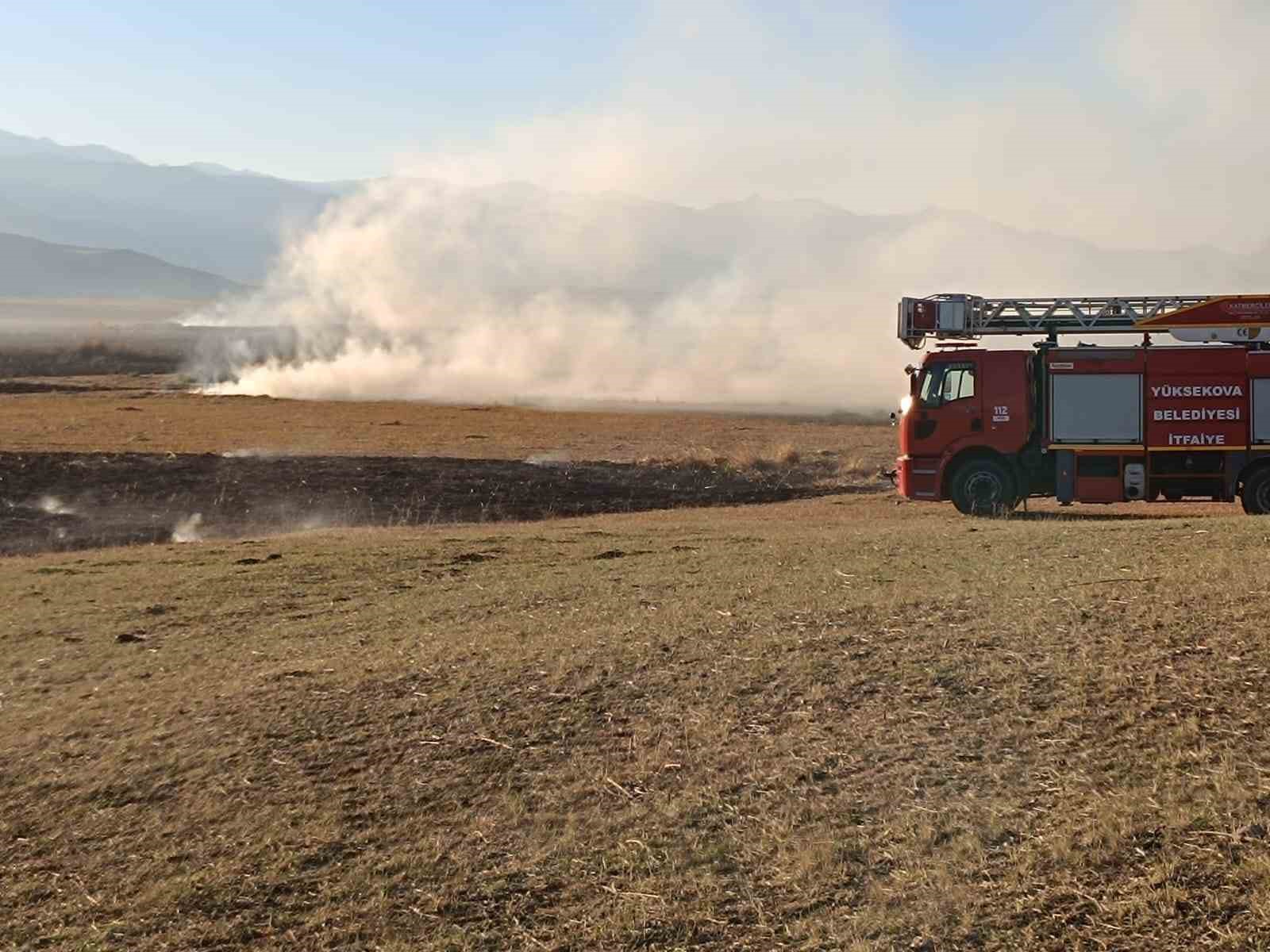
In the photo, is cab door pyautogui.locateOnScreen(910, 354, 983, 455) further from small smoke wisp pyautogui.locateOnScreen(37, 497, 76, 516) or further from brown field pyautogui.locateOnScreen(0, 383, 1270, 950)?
small smoke wisp pyautogui.locateOnScreen(37, 497, 76, 516)

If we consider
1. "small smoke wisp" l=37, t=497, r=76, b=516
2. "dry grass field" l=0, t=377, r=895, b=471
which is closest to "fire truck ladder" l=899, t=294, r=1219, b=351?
"dry grass field" l=0, t=377, r=895, b=471

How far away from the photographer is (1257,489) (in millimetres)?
22938

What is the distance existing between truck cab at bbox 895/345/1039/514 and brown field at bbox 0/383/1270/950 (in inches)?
346

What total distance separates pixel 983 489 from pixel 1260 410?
177 inches

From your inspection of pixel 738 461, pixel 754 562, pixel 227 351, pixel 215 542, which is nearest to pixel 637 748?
pixel 754 562

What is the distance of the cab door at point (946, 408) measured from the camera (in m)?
24.2

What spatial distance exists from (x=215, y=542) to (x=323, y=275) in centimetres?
7874

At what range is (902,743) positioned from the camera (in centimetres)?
834

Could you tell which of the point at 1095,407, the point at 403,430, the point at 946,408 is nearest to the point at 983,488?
the point at 946,408

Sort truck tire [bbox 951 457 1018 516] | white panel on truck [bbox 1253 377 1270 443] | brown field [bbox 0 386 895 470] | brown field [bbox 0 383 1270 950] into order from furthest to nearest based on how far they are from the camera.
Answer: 1. brown field [bbox 0 386 895 470]
2. truck tire [bbox 951 457 1018 516]
3. white panel on truck [bbox 1253 377 1270 443]
4. brown field [bbox 0 383 1270 950]

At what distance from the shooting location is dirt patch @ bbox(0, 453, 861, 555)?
85.6 ft

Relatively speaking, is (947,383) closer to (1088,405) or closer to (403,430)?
(1088,405)

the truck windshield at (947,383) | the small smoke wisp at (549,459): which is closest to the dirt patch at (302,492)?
the small smoke wisp at (549,459)

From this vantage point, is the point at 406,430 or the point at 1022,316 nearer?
the point at 1022,316
